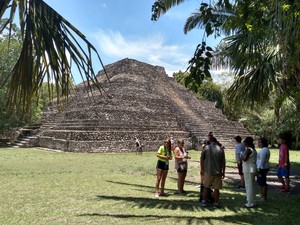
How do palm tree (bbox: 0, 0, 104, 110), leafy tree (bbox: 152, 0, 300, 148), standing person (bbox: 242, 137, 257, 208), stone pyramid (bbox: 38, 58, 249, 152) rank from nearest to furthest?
palm tree (bbox: 0, 0, 104, 110) < leafy tree (bbox: 152, 0, 300, 148) < standing person (bbox: 242, 137, 257, 208) < stone pyramid (bbox: 38, 58, 249, 152)

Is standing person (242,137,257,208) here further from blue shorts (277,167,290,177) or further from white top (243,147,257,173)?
blue shorts (277,167,290,177)

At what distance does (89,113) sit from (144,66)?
1230cm

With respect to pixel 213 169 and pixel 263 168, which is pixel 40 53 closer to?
pixel 213 169

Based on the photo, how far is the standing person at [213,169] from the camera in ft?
21.6

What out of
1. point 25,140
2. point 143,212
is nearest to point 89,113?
point 25,140

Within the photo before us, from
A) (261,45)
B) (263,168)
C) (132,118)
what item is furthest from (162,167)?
(132,118)


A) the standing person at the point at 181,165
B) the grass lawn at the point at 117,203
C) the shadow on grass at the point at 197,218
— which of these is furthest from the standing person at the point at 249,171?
the standing person at the point at 181,165

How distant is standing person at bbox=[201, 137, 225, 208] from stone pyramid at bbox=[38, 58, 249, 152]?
10987 millimetres

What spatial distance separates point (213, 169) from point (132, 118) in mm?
17696

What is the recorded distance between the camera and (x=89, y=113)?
927 inches

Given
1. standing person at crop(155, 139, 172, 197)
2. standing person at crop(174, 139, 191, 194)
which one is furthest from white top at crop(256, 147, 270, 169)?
standing person at crop(155, 139, 172, 197)

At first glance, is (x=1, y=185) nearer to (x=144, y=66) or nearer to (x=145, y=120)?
(x=145, y=120)

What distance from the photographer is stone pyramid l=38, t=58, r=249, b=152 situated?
21.2 m

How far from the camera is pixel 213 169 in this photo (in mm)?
6562
